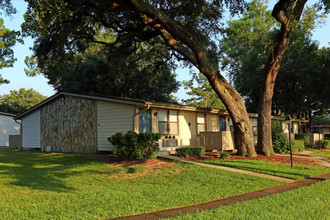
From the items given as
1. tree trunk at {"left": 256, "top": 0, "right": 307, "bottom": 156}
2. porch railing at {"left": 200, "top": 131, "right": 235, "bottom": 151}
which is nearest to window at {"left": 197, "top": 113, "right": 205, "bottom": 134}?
porch railing at {"left": 200, "top": 131, "right": 235, "bottom": 151}

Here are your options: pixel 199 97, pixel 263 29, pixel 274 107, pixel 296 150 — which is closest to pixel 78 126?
pixel 296 150

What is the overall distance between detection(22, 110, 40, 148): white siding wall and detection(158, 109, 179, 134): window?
35.8 ft

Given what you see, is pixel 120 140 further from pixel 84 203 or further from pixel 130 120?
pixel 84 203

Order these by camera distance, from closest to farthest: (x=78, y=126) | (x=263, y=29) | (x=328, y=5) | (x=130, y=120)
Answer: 1. (x=328, y=5)
2. (x=130, y=120)
3. (x=78, y=126)
4. (x=263, y=29)

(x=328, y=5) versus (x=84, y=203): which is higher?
(x=328, y=5)

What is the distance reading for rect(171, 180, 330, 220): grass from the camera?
511cm

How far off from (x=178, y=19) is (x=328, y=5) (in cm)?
813

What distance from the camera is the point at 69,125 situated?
18.0 metres

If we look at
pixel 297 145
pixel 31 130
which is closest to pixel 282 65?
pixel 297 145

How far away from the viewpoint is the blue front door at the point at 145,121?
14.8m

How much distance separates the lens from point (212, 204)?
6.33 metres

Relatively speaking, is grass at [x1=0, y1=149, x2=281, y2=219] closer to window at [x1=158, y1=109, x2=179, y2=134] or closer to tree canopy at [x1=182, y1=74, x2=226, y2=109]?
window at [x1=158, y1=109, x2=179, y2=134]

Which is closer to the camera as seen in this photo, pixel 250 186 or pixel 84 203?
pixel 84 203

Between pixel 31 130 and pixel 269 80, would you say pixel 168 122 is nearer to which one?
pixel 269 80
